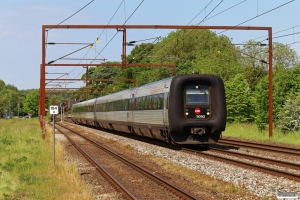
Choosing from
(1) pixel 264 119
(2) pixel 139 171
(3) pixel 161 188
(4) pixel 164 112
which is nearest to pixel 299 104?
(1) pixel 264 119

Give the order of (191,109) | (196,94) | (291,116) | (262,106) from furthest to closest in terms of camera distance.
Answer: (262,106)
(291,116)
(196,94)
(191,109)

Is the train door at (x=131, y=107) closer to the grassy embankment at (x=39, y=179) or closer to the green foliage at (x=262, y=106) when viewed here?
A: the green foliage at (x=262, y=106)

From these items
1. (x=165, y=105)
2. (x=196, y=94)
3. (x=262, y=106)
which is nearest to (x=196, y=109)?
(x=196, y=94)

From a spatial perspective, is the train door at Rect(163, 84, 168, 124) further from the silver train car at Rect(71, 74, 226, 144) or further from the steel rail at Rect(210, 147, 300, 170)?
the steel rail at Rect(210, 147, 300, 170)

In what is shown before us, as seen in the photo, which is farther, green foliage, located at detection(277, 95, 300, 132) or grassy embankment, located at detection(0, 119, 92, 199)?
green foliage, located at detection(277, 95, 300, 132)

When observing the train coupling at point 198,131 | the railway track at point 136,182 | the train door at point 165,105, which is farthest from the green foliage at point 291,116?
the railway track at point 136,182

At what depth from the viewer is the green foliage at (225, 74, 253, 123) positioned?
148 feet

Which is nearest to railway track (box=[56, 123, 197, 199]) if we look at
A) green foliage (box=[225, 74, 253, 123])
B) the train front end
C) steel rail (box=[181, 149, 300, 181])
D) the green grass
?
steel rail (box=[181, 149, 300, 181])

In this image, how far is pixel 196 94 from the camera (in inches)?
840

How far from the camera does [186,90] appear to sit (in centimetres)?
2134

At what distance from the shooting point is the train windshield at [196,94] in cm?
2122

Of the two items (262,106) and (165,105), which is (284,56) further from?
(165,105)

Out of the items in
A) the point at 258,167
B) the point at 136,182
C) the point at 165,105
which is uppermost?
the point at 165,105

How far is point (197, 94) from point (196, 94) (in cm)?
5
